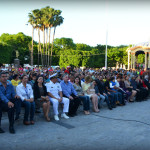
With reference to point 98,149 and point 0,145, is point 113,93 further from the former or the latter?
point 0,145

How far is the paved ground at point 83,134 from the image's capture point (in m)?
3.71

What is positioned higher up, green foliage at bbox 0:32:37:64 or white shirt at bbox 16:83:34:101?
green foliage at bbox 0:32:37:64

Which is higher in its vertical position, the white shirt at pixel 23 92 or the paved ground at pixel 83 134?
the white shirt at pixel 23 92

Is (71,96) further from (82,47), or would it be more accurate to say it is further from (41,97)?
(82,47)

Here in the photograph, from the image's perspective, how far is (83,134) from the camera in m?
4.40

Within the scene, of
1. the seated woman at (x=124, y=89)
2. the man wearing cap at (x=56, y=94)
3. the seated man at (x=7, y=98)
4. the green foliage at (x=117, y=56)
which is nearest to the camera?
the seated man at (x=7, y=98)

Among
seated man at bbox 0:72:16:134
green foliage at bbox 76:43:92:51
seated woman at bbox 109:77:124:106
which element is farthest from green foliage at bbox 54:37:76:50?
seated man at bbox 0:72:16:134

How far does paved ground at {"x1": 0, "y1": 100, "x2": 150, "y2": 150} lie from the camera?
146 inches

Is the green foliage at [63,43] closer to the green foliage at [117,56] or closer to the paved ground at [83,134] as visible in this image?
the green foliage at [117,56]

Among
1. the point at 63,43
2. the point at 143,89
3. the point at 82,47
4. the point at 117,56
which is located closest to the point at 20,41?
the point at 63,43

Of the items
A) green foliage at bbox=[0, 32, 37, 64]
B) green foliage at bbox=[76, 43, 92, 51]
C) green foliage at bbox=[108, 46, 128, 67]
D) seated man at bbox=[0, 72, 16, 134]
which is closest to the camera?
seated man at bbox=[0, 72, 16, 134]

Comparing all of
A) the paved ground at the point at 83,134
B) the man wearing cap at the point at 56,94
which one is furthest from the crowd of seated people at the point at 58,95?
the paved ground at the point at 83,134

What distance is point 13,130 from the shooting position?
446 cm

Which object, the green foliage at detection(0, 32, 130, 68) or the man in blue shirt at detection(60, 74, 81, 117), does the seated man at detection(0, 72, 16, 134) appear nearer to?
the man in blue shirt at detection(60, 74, 81, 117)
